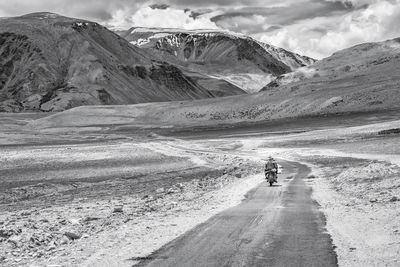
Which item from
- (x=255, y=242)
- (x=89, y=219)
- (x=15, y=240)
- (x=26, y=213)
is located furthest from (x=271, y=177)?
(x=15, y=240)

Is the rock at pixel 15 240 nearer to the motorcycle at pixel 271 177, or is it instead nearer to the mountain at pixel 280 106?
the motorcycle at pixel 271 177

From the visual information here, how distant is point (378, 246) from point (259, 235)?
297cm

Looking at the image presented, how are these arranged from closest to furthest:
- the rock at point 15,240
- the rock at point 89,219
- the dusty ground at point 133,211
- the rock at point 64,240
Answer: the dusty ground at point 133,211, the rock at point 15,240, the rock at point 64,240, the rock at point 89,219

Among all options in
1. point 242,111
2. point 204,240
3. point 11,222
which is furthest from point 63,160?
point 242,111

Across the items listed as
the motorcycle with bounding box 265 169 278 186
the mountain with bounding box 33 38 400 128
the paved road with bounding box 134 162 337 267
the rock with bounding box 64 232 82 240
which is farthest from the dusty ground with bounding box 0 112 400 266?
the mountain with bounding box 33 38 400 128

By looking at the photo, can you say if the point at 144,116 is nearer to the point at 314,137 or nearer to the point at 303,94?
the point at 303,94

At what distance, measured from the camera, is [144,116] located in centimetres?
19525

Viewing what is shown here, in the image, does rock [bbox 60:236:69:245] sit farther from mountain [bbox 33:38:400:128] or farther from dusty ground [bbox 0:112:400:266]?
mountain [bbox 33:38:400:128]

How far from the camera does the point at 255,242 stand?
39.9ft

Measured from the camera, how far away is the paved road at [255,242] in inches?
412

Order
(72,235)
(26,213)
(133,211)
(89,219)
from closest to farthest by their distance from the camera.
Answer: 1. (72,235)
2. (89,219)
3. (133,211)
4. (26,213)

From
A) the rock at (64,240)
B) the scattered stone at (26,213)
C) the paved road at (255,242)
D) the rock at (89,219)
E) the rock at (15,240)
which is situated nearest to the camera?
the paved road at (255,242)

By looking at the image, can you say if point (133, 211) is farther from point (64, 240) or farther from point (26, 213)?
point (64, 240)

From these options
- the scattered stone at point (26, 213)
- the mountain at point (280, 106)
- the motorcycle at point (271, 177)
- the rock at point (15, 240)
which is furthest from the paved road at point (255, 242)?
the mountain at point (280, 106)
